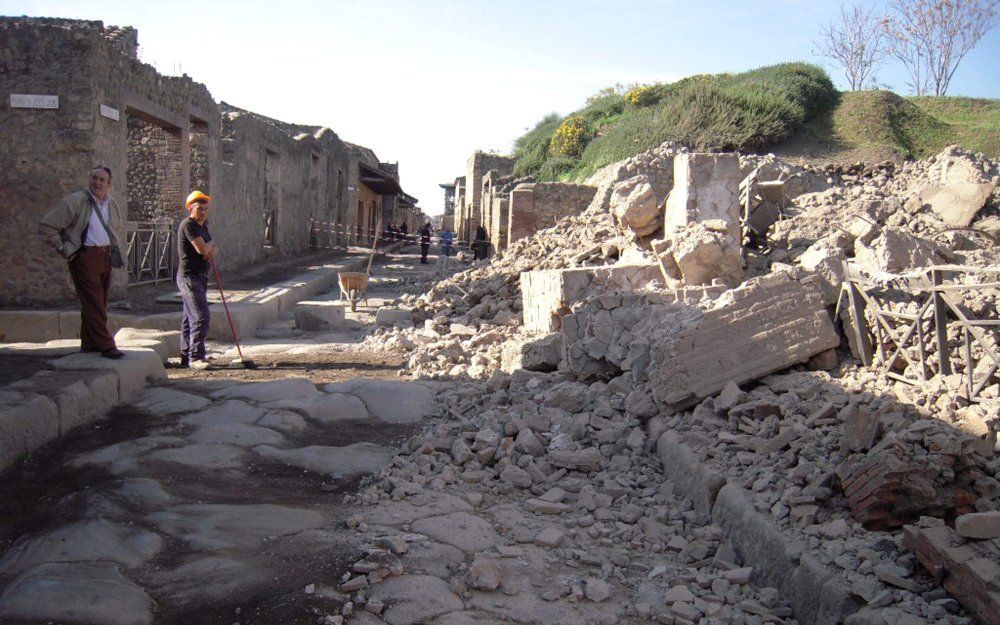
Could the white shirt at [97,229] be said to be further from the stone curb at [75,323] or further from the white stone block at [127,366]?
the stone curb at [75,323]

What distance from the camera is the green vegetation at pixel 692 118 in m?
21.1

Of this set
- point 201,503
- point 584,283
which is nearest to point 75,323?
point 584,283

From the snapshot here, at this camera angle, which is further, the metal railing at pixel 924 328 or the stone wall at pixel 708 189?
the stone wall at pixel 708 189

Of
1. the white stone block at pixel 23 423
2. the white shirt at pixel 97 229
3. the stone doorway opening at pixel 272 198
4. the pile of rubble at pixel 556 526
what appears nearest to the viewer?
the pile of rubble at pixel 556 526

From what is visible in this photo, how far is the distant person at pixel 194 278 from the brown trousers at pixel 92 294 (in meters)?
1.03

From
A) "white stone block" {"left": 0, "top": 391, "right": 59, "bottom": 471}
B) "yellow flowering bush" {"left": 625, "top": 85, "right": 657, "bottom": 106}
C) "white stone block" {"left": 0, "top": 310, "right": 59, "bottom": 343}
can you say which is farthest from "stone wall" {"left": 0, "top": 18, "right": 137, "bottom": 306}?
"yellow flowering bush" {"left": 625, "top": 85, "right": 657, "bottom": 106}

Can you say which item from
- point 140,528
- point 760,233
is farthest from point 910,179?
point 140,528

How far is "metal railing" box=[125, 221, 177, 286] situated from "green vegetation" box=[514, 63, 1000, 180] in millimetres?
12701

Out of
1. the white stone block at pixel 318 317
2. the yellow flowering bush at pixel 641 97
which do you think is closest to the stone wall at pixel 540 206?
the white stone block at pixel 318 317

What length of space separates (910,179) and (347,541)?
8.54 metres

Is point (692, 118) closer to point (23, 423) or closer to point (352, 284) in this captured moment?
point (352, 284)

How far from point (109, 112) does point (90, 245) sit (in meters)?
4.97

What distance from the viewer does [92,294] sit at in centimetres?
546

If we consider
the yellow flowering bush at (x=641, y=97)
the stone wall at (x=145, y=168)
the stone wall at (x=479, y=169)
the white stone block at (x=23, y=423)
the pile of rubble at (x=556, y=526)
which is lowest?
the pile of rubble at (x=556, y=526)
